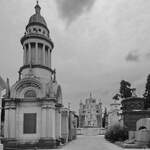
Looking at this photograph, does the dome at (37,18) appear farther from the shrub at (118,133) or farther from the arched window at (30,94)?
the shrub at (118,133)

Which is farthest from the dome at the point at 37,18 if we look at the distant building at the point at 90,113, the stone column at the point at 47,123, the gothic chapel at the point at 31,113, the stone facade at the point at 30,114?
the distant building at the point at 90,113

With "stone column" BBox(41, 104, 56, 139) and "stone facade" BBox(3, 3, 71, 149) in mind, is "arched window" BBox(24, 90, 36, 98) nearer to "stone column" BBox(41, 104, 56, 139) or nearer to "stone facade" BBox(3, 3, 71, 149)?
"stone facade" BBox(3, 3, 71, 149)

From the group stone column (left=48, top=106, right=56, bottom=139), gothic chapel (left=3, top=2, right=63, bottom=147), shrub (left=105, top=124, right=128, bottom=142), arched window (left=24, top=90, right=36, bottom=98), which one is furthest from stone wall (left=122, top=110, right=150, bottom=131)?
arched window (left=24, top=90, right=36, bottom=98)

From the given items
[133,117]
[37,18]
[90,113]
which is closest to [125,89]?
[133,117]

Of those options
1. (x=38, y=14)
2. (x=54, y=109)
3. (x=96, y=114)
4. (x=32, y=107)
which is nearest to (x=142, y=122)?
(x=54, y=109)

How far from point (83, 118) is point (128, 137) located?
8126 centimetres

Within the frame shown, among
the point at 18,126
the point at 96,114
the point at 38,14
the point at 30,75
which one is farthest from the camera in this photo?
the point at 96,114

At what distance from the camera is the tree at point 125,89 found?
7175 centimetres

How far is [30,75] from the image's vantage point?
125 feet

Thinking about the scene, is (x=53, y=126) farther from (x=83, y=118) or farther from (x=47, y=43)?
(x=83, y=118)

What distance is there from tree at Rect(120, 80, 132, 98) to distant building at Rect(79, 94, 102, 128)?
150 feet

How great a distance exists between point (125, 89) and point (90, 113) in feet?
162

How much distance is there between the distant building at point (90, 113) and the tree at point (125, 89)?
4557 centimetres

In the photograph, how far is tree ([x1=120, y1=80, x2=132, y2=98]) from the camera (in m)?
71.8
